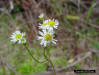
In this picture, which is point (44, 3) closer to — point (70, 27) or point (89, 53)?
point (70, 27)

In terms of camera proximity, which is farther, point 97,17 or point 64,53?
point 97,17

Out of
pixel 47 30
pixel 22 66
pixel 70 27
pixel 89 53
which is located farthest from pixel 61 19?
pixel 47 30

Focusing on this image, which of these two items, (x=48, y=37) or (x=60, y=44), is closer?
(x=48, y=37)

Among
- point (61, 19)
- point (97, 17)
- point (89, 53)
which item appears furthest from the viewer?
point (97, 17)

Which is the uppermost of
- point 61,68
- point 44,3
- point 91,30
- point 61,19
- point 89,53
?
point 44,3

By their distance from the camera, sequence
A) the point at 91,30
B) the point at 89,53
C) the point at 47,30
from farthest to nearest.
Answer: the point at 91,30 < the point at 89,53 < the point at 47,30

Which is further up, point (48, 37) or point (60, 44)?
point (48, 37)

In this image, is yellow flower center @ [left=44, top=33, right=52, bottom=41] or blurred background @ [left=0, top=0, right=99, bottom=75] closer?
yellow flower center @ [left=44, top=33, right=52, bottom=41]

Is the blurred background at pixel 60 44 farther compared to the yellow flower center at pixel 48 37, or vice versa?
the blurred background at pixel 60 44
